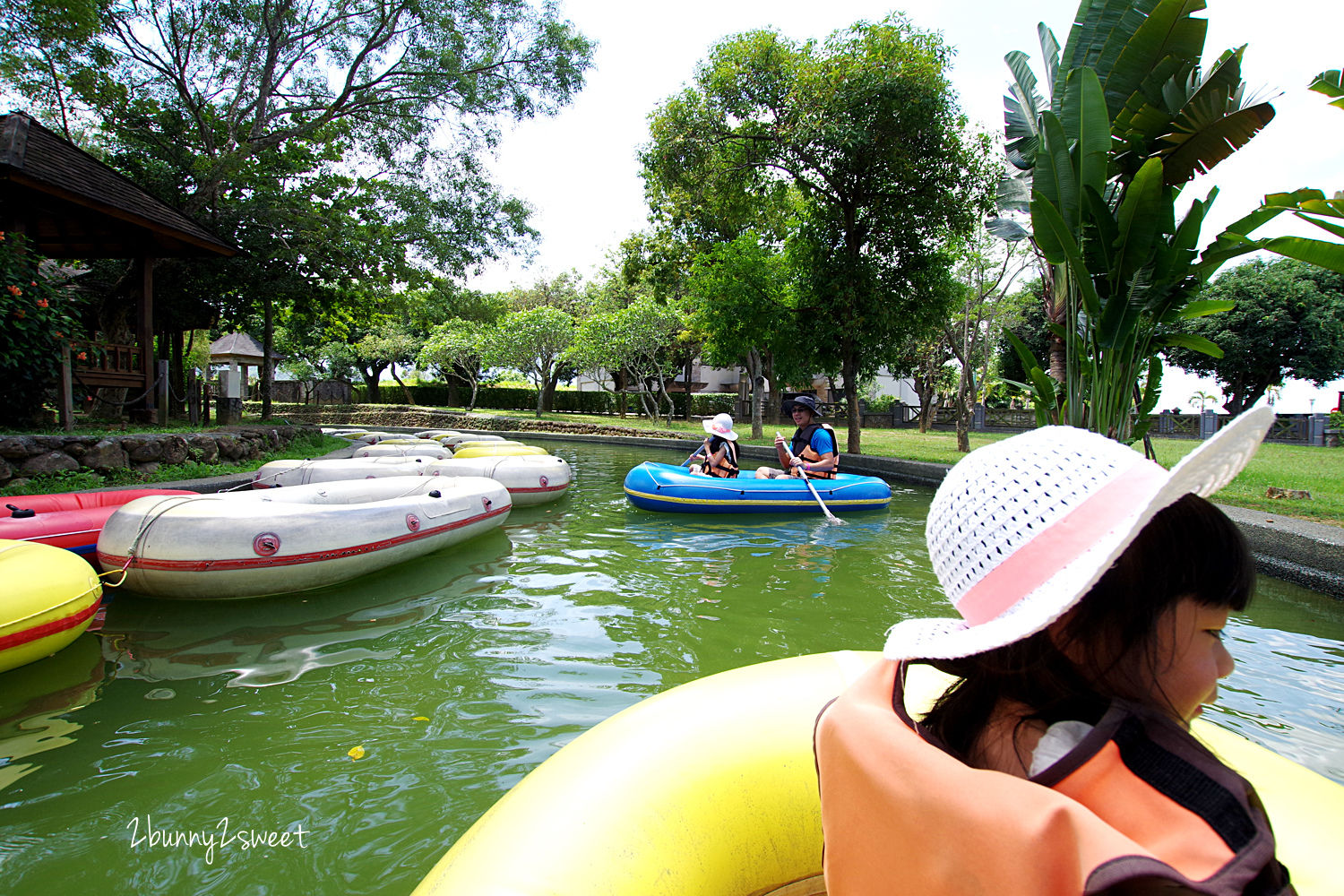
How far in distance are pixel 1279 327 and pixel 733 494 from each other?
2664cm

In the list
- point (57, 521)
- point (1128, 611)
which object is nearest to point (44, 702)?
point (57, 521)

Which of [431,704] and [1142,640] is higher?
Result: [1142,640]

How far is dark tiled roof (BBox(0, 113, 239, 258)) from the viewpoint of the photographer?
316 inches

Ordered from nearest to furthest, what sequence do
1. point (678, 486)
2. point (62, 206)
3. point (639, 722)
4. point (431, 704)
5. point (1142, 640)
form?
point (1142, 640)
point (639, 722)
point (431, 704)
point (678, 486)
point (62, 206)

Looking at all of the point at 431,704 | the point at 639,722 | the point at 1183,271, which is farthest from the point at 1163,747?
the point at 1183,271

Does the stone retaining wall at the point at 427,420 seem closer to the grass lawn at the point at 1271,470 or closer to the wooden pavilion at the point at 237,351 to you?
the grass lawn at the point at 1271,470

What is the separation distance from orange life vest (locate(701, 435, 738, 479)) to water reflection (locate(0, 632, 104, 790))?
6.39m

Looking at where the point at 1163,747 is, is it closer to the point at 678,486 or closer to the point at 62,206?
the point at 678,486

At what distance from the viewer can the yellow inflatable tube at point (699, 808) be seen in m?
1.37

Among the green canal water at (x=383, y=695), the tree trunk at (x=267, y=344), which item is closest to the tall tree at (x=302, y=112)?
the tree trunk at (x=267, y=344)

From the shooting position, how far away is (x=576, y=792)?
63.1 inches

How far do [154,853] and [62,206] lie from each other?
35.0 feet

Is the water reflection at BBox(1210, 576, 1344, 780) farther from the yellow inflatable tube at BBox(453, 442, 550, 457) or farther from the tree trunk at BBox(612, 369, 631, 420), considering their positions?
the tree trunk at BBox(612, 369, 631, 420)

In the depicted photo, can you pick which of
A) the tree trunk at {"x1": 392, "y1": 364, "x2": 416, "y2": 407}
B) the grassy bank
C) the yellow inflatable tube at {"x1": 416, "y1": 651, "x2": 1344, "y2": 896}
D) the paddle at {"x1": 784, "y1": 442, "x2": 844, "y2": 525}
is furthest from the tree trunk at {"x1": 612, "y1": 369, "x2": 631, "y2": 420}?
the yellow inflatable tube at {"x1": 416, "y1": 651, "x2": 1344, "y2": 896}
